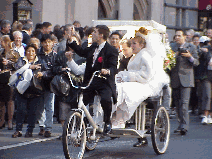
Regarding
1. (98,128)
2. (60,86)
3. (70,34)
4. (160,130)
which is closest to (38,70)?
(70,34)

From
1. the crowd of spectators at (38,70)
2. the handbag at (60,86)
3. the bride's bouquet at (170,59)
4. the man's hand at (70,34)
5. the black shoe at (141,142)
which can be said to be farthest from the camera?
the bride's bouquet at (170,59)

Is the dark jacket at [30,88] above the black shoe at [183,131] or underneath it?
above

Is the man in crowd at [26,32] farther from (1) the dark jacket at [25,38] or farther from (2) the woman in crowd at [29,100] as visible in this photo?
(2) the woman in crowd at [29,100]

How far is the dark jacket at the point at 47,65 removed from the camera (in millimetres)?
11383

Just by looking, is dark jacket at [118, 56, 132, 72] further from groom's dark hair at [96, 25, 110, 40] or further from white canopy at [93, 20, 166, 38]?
groom's dark hair at [96, 25, 110, 40]

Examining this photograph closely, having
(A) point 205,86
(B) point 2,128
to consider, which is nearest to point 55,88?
(B) point 2,128

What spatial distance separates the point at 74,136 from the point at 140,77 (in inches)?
77.9

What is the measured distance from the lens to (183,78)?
499 inches

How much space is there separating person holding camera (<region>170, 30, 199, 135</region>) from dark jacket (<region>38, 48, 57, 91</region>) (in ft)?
9.12

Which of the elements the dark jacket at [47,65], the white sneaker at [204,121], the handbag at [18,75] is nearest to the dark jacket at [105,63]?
the dark jacket at [47,65]

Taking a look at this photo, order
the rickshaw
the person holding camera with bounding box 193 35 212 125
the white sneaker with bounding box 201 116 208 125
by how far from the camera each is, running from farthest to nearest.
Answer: the person holding camera with bounding box 193 35 212 125 → the white sneaker with bounding box 201 116 208 125 → the rickshaw

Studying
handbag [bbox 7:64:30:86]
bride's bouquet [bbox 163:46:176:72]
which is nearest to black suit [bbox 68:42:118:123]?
handbag [bbox 7:64:30:86]

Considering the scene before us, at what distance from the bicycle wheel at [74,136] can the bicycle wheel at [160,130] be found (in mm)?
1294

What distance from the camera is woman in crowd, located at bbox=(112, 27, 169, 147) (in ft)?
31.7
